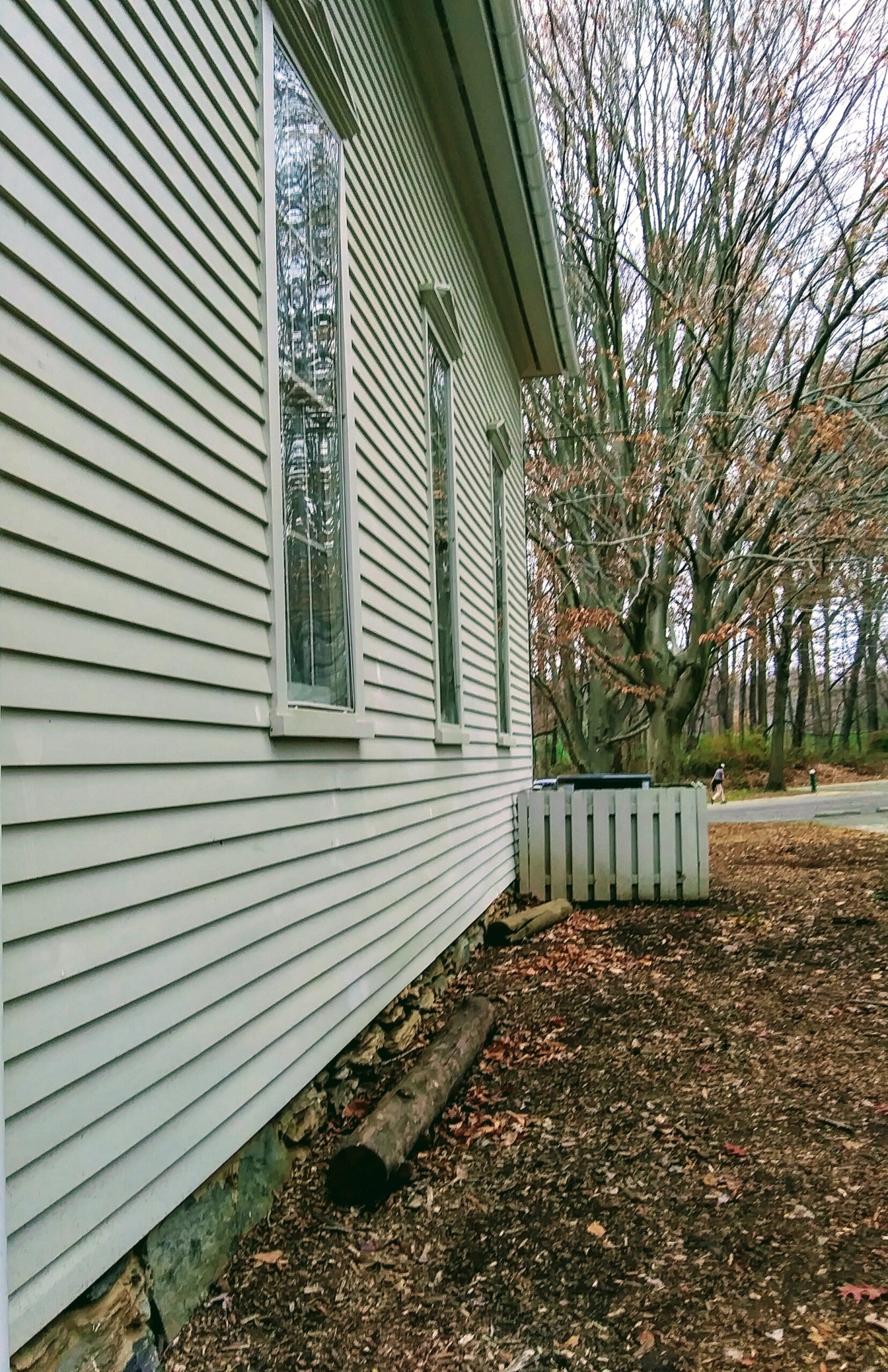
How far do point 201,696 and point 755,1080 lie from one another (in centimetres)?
314

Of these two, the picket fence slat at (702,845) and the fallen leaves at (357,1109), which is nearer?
the fallen leaves at (357,1109)

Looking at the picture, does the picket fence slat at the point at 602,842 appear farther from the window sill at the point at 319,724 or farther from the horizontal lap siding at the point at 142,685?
the window sill at the point at 319,724

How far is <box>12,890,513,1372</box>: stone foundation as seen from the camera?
6.15ft

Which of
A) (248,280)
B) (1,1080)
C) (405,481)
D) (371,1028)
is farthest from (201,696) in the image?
(405,481)

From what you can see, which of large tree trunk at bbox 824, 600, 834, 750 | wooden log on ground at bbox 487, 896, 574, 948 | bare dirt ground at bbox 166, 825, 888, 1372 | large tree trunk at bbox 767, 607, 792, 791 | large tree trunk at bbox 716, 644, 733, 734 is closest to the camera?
bare dirt ground at bbox 166, 825, 888, 1372

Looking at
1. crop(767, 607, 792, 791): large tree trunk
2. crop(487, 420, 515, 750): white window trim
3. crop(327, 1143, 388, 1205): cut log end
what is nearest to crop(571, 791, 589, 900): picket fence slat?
crop(487, 420, 515, 750): white window trim

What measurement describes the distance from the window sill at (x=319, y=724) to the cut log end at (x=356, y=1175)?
1.38 m

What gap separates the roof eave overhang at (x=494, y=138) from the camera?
18.4 feet

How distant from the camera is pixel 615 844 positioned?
27.9 ft

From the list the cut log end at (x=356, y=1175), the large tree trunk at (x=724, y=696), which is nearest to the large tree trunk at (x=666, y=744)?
the cut log end at (x=356, y=1175)

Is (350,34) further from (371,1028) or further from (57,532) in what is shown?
(371,1028)

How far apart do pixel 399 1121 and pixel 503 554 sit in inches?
270

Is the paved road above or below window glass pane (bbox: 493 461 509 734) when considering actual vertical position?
below

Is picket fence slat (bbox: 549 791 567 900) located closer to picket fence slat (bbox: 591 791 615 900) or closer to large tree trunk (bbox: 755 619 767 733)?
picket fence slat (bbox: 591 791 615 900)
